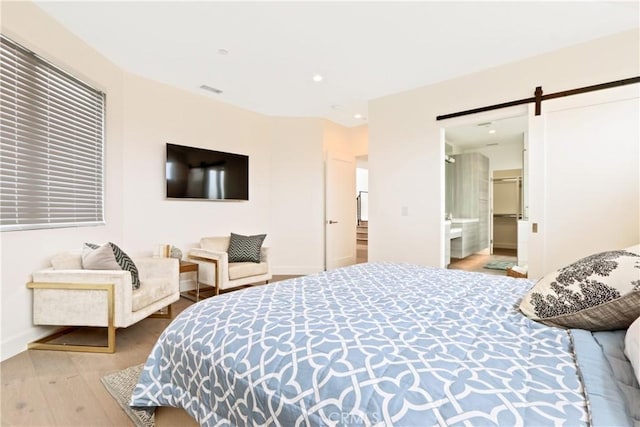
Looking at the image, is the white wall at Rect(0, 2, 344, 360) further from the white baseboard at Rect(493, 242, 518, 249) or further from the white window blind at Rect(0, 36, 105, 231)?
the white baseboard at Rect(493, 242, 518, 249)

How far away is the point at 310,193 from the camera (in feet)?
17.0

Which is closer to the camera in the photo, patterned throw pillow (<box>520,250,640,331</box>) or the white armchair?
patterned throw pillow (<box>520,250,640,331</box>)

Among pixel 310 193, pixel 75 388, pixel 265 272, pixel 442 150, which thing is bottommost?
pixel 75 388

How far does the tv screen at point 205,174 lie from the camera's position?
3906 millimetres

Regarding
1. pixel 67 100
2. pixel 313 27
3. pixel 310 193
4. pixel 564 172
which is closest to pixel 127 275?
pixel 67 100

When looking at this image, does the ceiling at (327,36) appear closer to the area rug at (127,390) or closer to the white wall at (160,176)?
the white wall at (160,176)

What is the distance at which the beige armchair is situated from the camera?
3557 millimetres

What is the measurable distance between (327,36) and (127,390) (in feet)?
9.96

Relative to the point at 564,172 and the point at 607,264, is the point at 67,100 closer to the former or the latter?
the point at 607,264

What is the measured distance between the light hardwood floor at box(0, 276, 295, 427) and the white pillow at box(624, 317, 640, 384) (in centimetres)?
139

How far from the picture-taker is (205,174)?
4.25 meters

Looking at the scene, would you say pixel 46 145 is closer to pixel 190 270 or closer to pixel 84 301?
pixel 84 301

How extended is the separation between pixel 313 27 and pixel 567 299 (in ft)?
8.60

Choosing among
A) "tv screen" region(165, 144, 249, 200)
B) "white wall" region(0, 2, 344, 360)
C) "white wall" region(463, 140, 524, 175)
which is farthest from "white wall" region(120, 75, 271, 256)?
"white wall" region(463, 140, 524, 175)
